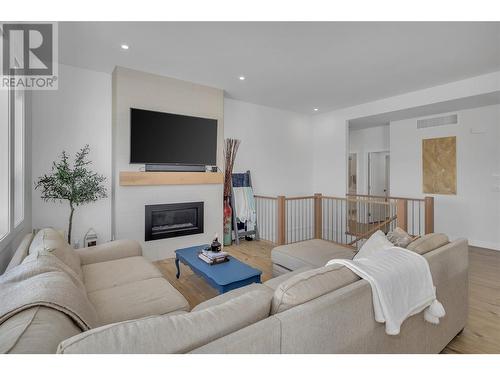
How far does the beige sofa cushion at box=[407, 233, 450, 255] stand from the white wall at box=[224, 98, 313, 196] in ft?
11.7

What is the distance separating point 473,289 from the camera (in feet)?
9.31

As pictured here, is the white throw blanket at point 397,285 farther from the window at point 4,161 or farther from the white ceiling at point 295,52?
the window at point 4,161

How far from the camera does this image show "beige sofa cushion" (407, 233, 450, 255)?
1.69m

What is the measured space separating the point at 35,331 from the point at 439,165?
597cm


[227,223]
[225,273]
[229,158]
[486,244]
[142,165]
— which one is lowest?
[486,244]

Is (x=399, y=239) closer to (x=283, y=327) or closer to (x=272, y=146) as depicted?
(x=283, y=327)

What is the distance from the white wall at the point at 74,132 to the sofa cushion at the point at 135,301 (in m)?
2.10

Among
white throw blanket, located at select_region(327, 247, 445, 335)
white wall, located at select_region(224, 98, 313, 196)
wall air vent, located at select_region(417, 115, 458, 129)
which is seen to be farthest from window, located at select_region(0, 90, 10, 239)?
wall air vent, located at select_region(417, 115, 458, 129)

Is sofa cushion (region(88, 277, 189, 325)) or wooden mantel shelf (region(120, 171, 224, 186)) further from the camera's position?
wooden mantel shelf (region(120, 171, 224, 186))

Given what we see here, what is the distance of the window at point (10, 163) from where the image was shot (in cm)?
228

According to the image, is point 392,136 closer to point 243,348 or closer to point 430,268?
point 430,268

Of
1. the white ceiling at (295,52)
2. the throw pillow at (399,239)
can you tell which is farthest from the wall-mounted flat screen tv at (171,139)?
the throw pillow at (399,239)

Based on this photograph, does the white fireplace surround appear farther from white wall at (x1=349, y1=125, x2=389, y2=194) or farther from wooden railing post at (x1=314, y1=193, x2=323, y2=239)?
white wall at (x1=349, y1=125, x2=389, y2=194)

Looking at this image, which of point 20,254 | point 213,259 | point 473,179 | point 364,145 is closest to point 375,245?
point 213,259
